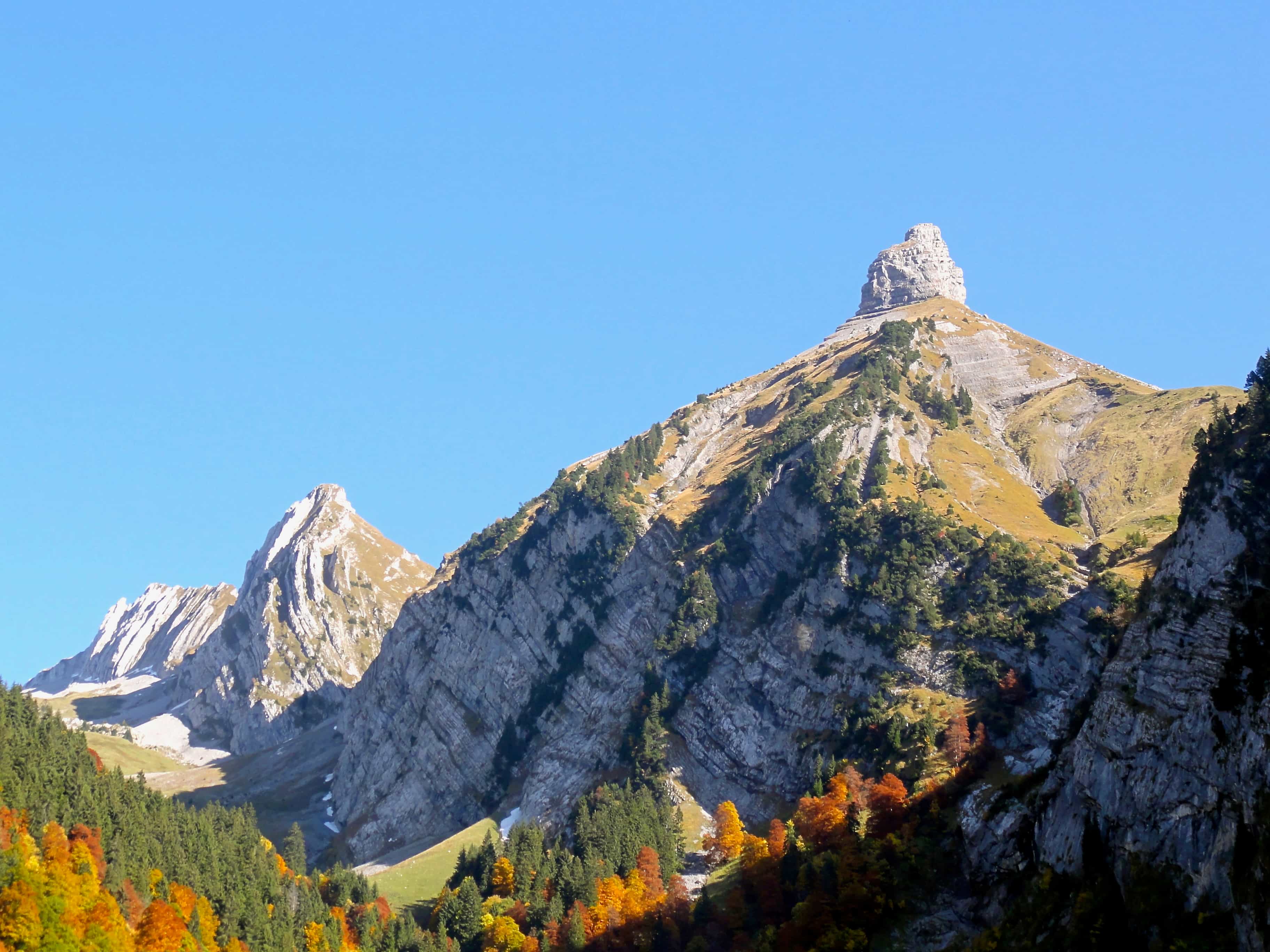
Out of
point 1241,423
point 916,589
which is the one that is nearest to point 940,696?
point 916,589

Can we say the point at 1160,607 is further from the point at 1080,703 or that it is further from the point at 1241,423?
the point at 1241,423

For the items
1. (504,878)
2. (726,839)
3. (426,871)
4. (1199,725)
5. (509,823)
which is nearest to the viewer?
(1199,725)

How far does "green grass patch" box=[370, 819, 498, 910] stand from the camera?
162m

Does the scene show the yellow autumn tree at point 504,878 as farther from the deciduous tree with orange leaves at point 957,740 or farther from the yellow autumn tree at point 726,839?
the deciduous tree with orange leaves at point 957,740

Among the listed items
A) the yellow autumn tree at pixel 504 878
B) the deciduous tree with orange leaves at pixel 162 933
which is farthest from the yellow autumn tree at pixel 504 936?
the deciduous tree with orange leaves at pixel 162 933

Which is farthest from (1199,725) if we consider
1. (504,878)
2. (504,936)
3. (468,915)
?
(504,878)

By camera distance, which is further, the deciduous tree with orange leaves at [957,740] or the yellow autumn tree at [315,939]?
the deciduous tree with orange leaves at [957,740]

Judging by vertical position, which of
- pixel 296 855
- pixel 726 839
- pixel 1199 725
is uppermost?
pixel 296 855

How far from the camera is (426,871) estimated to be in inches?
6786

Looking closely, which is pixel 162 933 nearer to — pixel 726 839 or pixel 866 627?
pixel 726 839

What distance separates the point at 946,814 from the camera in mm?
112312

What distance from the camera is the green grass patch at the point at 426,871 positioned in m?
162

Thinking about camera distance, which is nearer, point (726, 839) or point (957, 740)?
point (957, 740)

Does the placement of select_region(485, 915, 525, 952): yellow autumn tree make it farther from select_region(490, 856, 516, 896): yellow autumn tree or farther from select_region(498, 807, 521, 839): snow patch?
select_region(498, 807, 521, 839): snow patch
